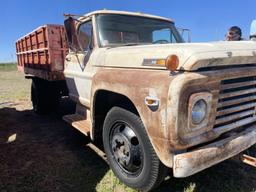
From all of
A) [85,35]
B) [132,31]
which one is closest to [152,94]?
[132,31]

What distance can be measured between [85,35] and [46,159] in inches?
83.8

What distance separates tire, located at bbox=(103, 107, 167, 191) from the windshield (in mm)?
1299

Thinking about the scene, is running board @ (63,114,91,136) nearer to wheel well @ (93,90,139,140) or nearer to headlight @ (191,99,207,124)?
wheel well @ (93,90,139,140)

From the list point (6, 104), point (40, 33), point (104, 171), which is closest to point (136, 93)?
point (104, 171)

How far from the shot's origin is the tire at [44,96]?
655cm

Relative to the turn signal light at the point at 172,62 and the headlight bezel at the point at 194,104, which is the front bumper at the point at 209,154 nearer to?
the headlight bezel at the point at 194,104

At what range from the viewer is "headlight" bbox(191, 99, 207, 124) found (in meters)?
2.31

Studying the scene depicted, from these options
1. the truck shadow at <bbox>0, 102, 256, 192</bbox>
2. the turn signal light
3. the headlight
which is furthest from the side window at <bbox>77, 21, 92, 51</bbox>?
the headlight

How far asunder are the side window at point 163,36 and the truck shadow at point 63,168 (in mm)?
2228

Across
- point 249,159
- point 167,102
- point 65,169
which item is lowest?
point 65,169

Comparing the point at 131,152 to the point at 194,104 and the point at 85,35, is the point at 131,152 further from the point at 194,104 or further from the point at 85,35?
the point at 85,35

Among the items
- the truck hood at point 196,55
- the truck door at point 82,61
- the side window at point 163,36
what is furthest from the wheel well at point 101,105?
the side window at point 163,36

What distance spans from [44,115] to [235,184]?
527 cm

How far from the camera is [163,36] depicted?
4.48 meters
